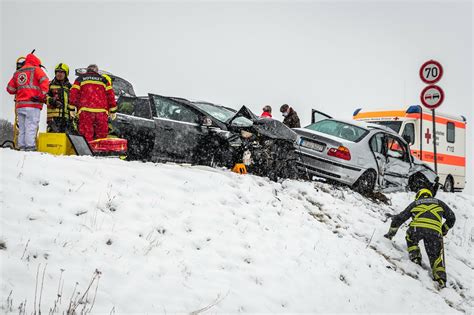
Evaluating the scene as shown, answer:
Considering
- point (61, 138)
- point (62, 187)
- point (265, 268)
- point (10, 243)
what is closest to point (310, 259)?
point (265, 268)

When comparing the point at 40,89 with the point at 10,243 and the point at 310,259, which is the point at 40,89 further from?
the point at 310,259

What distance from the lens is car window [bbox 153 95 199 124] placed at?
29.5ft

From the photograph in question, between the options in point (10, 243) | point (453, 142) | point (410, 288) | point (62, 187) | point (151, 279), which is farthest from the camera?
point (453, 142)

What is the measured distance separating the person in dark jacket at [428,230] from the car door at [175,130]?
4.05 meters

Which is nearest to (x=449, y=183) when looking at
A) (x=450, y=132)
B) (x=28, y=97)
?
(x=450, y=132)

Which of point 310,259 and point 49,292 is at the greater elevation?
point 49,292

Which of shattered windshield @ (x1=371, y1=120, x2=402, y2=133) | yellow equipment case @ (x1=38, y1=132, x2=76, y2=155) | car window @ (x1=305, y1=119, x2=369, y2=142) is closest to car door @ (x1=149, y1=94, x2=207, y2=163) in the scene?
yellow equipment case @ (x1=38, y1=132, x2=76, y2=155)

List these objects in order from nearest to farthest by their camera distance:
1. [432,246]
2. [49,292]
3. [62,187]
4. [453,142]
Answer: [49,292], [62,187], [432,246], [453,142]

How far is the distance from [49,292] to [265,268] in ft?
8.24

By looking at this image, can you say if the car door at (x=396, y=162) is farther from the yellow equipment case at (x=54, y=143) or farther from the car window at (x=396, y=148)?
the yellow equipment case at (x=54, y=143)

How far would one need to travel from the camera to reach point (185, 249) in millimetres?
5207

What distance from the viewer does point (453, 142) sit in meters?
16.4

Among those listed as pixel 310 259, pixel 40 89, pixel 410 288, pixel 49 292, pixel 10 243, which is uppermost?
pixel 40 89

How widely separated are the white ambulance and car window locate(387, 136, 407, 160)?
1.23m
